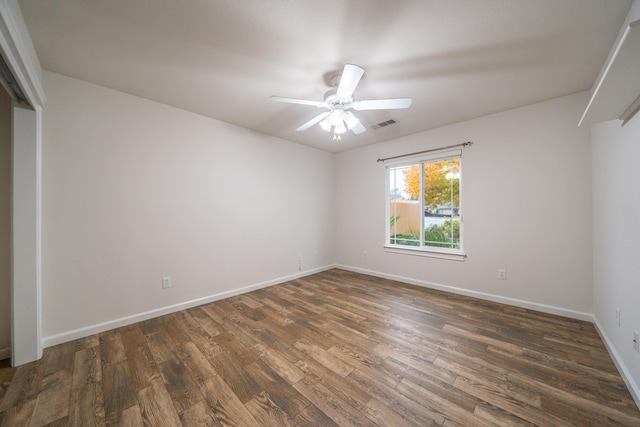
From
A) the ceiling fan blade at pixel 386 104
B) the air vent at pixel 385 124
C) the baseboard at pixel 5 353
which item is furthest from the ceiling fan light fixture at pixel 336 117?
the baseboard at pixel 5 353

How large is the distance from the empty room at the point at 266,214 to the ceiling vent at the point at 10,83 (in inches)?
1.0

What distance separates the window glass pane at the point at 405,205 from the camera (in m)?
3.75

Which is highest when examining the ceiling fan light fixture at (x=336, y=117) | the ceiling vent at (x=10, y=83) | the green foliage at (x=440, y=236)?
the ceiling fan light fixture at (x=336, y=117)

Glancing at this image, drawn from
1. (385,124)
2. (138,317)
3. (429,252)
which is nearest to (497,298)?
(429,252)

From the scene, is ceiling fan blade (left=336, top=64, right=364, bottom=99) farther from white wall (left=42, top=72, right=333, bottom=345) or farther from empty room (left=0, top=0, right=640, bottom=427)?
white wall (left=42, top=72, right=333, bottom=345)

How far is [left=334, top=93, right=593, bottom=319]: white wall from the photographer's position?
243 cm

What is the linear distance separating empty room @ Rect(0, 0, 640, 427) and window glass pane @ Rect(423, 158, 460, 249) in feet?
0.11

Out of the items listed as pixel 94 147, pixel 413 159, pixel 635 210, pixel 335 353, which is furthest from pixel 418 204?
pixel 94 147

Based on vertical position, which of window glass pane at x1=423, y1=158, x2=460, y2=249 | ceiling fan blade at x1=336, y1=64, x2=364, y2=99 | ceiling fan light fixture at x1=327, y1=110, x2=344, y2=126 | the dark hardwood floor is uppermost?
ceiling fan blade at x1=336, y1=64, x2=364, y2=99

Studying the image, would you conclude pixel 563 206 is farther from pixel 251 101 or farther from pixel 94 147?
pixel 94 147

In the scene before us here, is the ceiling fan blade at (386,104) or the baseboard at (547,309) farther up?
the ceiling fan blade at (386,104)

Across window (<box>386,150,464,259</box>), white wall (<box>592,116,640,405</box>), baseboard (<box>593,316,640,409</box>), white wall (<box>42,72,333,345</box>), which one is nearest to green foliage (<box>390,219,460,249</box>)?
window (<box>386,150,464,259</box>)

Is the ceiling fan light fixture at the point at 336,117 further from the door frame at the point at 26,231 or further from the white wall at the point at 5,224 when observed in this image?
the white wall at the point at 5,224

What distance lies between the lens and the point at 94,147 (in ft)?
7.33
